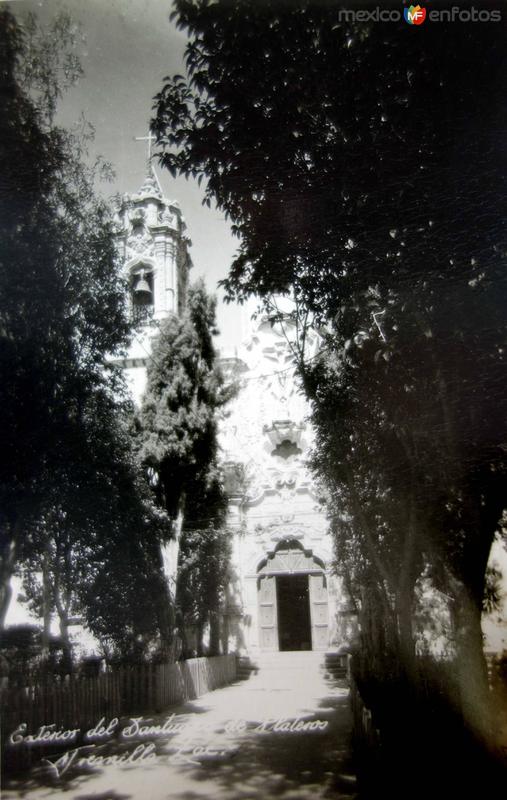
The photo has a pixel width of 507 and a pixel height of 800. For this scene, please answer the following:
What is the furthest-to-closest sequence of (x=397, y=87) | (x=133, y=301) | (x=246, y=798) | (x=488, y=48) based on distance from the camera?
(x=133, y=301)
(x=246, y=798)
(x=397, y=87)
(x=488, y=48)

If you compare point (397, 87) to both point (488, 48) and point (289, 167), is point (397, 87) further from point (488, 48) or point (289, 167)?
point (289, 167)

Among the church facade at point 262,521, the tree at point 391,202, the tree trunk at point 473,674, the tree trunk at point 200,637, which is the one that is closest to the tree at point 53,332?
the tree at point 391,202

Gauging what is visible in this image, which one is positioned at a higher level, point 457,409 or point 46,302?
point 46,302

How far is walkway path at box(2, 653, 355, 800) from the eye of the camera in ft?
17.3

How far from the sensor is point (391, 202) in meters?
5.07

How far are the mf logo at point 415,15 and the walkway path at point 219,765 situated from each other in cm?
688

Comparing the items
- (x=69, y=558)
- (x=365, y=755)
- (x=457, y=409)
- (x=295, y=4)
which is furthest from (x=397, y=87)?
(x=69, y=558)

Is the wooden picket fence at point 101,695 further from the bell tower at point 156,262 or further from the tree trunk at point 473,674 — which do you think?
the bell tower at point 156,262

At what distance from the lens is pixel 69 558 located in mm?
9602

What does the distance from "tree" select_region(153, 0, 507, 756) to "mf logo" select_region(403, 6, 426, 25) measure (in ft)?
0.23

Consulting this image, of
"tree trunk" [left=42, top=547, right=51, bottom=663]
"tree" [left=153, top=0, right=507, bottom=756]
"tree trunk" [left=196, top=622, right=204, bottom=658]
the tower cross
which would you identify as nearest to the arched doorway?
"tree trunk" [left=196, top=622, right=204, bottom=658]

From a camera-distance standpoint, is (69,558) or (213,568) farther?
(213,568)

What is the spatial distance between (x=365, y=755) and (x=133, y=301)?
698cm

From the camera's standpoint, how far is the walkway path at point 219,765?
529 centimetres
